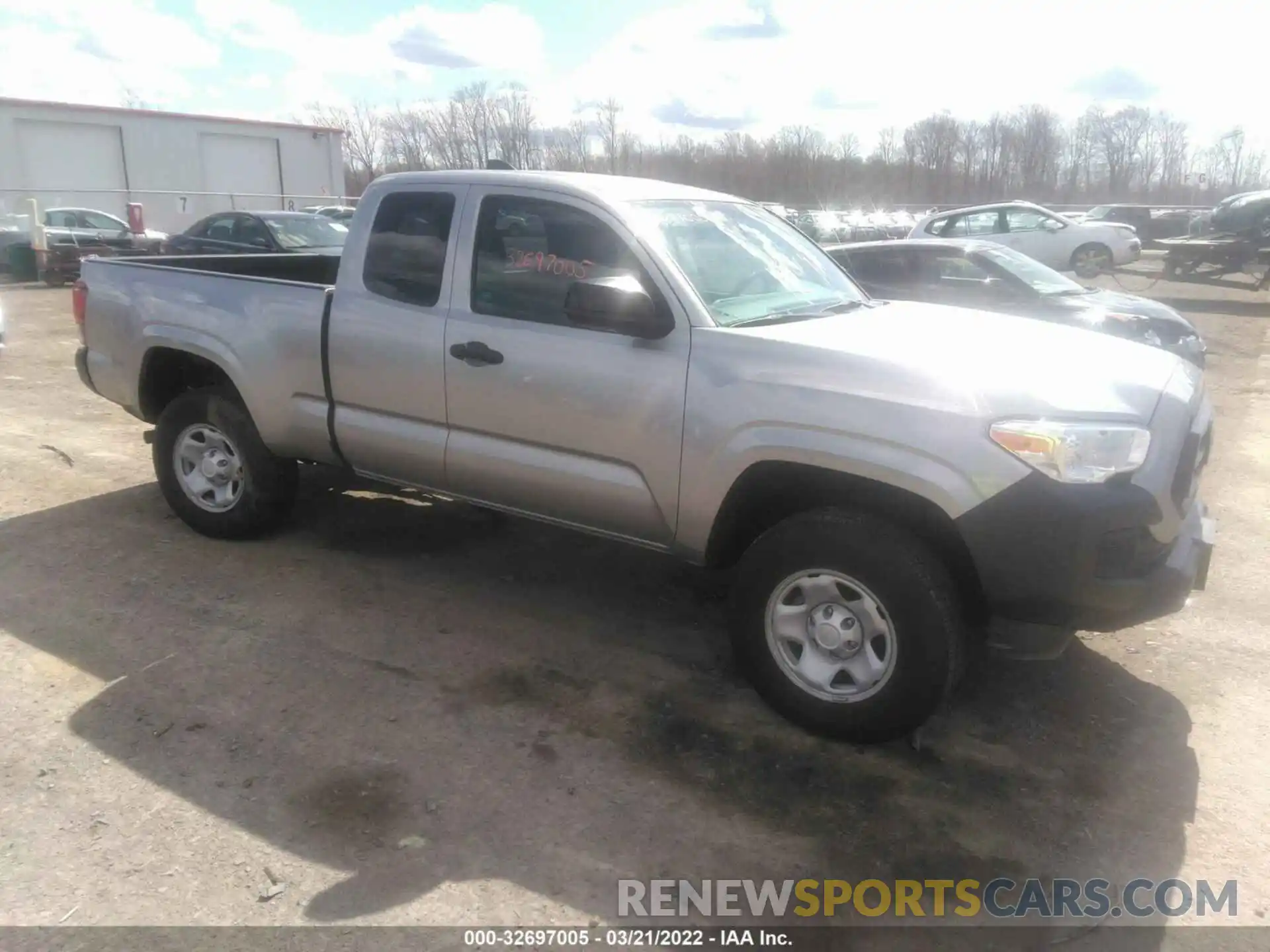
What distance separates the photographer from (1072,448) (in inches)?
122

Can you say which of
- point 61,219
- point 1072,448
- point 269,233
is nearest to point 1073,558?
point 1072,448

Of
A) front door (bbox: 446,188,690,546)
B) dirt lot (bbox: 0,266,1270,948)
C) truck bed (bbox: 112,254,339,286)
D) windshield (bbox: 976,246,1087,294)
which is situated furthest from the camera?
windshield (bbox: 976,246,1087,294)

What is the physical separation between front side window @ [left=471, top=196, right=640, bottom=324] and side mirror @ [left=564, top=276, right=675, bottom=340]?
20cm

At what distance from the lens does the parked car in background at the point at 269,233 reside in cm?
1527

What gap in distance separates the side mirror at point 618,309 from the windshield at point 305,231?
1254 cm

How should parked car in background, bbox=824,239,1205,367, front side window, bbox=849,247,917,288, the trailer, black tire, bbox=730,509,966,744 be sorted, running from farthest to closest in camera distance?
the trailer → front side window, bbox=849,247,917,288 → parked car in background, bbox=824,239,1205,367 → black tire, bbox=730,509,966,744

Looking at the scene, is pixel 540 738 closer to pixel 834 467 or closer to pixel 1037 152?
pixel 834 467

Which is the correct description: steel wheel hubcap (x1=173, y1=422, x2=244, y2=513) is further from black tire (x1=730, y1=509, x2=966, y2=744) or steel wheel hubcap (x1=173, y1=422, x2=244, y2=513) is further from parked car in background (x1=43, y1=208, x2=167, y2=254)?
parked car in background (x1=43, y1=208, x2=167, y2=254)

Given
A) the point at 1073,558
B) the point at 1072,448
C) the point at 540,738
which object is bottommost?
the point at 540,738

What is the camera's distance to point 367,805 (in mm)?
3184

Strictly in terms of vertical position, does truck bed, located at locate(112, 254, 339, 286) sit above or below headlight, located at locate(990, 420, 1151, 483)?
above

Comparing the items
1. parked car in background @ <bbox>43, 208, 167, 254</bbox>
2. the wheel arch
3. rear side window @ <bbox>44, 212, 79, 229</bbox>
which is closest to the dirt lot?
the wheel arch

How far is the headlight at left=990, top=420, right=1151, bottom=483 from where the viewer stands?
3.09 metres

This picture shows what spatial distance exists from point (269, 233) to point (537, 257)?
1262cm
